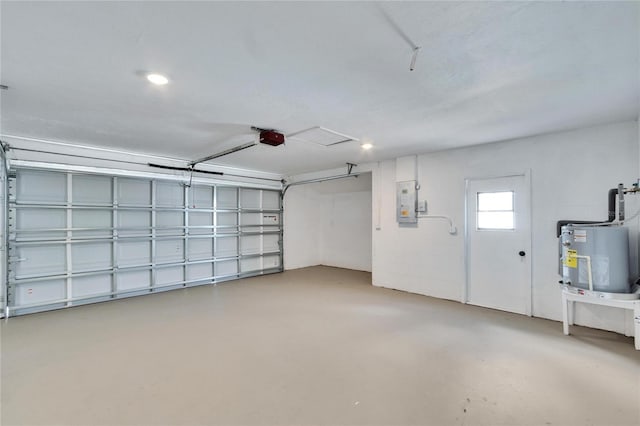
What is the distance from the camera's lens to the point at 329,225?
789cm

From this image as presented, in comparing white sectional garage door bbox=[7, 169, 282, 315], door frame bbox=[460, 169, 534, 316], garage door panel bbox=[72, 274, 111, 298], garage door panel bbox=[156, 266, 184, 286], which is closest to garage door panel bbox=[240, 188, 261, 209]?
white sectional garage door bbox=[7, 169, 282, 315]

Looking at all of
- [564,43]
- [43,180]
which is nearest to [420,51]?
[564,43]

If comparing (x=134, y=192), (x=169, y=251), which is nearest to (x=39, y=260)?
(x=134, y=192)

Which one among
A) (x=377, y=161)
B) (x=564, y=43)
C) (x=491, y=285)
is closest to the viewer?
(x=564, y=43)

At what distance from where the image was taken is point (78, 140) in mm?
3955

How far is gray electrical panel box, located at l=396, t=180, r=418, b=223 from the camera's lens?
486 centimetres

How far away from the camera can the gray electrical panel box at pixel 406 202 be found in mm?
4855

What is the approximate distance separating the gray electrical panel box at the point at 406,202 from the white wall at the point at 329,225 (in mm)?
1687

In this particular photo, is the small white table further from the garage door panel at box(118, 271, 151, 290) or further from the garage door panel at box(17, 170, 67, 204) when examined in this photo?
the garage door panel at box(17, 170, 67, 204)

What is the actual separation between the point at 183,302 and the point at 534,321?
484cm

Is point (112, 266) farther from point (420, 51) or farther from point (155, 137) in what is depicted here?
point (420, 51)

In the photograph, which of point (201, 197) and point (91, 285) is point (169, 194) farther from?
point (91, 285)

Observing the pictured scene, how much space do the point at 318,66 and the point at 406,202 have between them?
3380 mm

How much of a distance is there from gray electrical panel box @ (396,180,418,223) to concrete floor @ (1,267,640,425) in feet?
5.16
